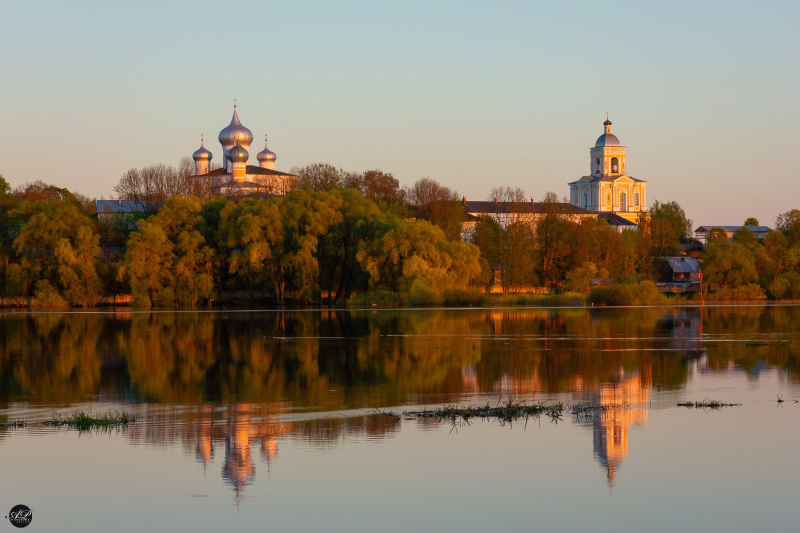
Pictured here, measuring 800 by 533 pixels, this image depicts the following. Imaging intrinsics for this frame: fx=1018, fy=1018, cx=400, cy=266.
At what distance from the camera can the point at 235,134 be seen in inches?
4218

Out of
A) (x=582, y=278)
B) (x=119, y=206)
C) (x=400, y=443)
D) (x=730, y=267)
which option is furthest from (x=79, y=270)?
(x=400, y=443)

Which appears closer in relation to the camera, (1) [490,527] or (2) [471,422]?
(1) [490,527]

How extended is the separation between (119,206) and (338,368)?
200ft

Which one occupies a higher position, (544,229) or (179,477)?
(544,229)

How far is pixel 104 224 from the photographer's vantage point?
6531 cm

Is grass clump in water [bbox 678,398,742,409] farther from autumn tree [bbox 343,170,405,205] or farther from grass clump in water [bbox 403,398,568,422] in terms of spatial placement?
autumn tree [bbox 343,170,405,205]

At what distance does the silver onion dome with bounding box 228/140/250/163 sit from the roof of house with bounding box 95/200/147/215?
1668 cm

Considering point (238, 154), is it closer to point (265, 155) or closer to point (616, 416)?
point (265, 155)

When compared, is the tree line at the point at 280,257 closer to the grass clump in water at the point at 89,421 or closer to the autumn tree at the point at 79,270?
the autumn tree at the point at 79,270

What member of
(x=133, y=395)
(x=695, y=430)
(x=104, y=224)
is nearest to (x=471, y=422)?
(x=695, y=430)

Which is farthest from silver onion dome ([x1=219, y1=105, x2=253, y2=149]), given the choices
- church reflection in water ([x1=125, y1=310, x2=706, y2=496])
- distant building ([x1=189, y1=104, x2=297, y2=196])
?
church reflection in water ([x1=125, y1=310, x2=706, y2=496])

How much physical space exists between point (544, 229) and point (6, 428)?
59132mm

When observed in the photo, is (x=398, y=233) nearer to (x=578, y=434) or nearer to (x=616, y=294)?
(x=616, y=294)

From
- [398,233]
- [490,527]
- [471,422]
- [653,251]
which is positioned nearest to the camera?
[490,527]
